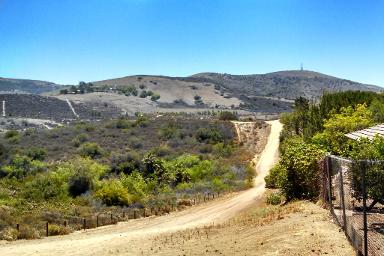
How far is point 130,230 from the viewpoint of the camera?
26.1m

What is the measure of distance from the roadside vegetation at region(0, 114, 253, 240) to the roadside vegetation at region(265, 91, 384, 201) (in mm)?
9801

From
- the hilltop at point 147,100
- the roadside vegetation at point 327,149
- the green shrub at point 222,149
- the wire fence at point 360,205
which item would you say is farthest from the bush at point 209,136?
the wire fence at point 360,205

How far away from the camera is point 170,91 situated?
156625mm

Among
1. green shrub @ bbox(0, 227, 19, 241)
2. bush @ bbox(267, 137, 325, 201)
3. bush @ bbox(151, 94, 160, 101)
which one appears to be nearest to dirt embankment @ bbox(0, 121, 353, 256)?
green shrub @ bbox(0, 227, 19, 241)

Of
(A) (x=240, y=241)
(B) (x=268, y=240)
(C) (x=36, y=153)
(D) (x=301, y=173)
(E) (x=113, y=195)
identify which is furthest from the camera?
(C) (x=36, y=153)

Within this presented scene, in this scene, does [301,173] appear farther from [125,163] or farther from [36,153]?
[36,153]

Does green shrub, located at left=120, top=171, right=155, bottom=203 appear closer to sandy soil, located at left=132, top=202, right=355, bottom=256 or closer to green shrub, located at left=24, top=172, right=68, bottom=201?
green shrub, located at left=24, top=172, right=68, bottom=201

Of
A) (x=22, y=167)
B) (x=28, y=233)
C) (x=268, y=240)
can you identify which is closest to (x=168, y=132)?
(x=22, y=167)

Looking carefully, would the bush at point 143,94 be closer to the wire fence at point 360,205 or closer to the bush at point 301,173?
the bush at point 301,173

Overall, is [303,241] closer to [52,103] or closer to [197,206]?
[197,206]

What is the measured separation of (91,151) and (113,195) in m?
22.6

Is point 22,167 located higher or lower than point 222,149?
lower

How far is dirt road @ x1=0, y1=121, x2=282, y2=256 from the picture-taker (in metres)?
18.3

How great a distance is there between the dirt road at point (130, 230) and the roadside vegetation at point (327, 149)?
3.14m
